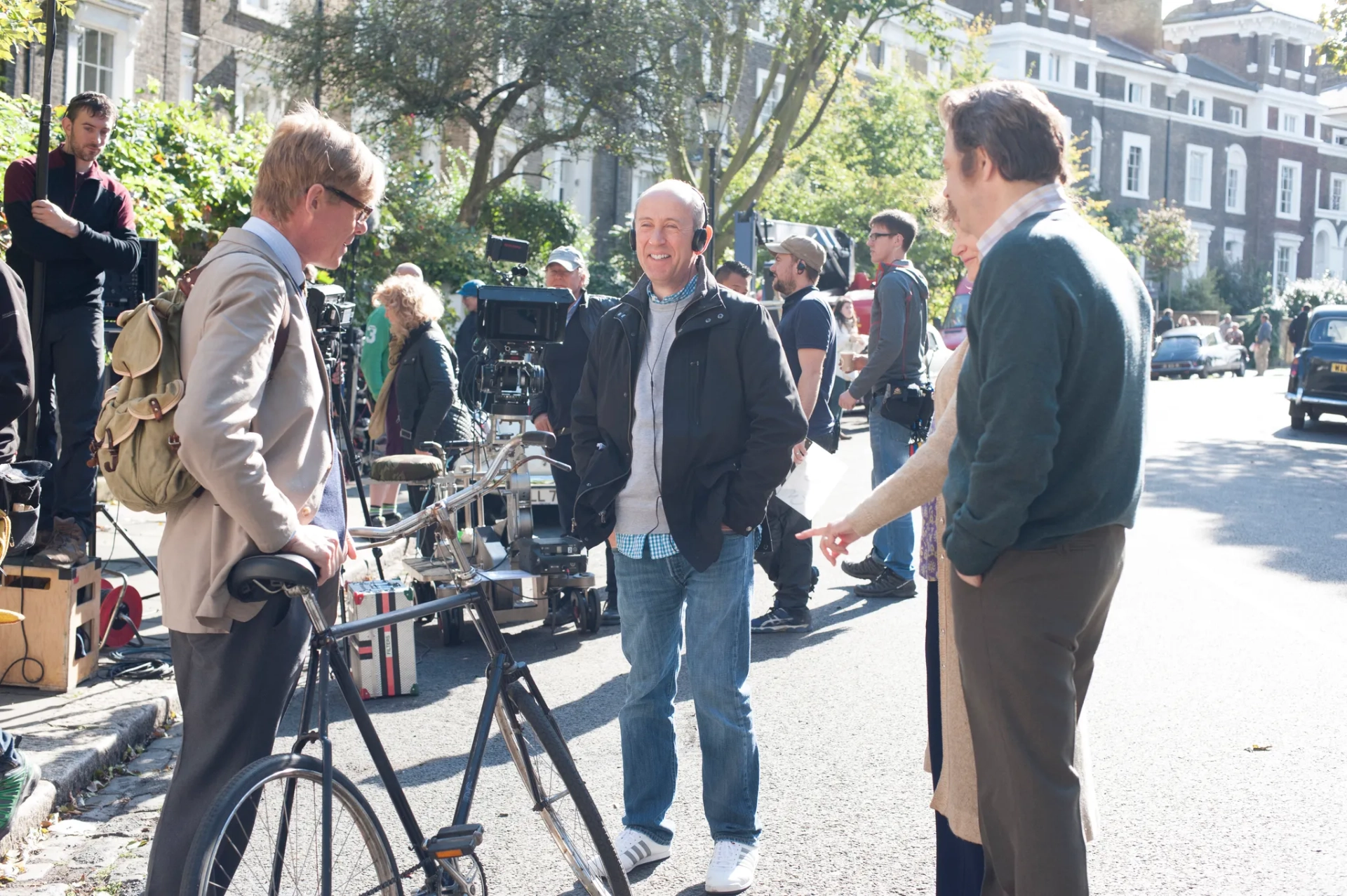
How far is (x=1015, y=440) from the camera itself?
2.67 meters

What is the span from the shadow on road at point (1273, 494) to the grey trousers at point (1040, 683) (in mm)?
6863

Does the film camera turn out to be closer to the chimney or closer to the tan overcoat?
the tan overcoat

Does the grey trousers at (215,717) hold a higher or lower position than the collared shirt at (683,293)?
lower

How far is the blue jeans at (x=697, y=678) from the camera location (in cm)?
402

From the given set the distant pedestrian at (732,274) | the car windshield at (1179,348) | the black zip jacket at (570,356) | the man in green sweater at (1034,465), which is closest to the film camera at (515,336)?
the black zip jacket at (570,356)

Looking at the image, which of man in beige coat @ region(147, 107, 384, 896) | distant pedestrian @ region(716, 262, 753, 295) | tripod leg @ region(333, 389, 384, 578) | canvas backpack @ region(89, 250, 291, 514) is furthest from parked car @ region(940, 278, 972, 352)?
canvas backpack @ region(89, 250, 291, 514)

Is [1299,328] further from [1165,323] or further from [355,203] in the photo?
[1165,323]

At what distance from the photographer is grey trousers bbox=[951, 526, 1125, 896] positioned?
2785 mm

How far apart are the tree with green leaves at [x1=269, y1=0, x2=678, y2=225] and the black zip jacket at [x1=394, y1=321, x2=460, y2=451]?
1303 centimetres

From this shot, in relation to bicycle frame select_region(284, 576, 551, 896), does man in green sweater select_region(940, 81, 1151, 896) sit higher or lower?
higher

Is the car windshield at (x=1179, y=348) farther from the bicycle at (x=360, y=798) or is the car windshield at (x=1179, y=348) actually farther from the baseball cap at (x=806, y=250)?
the bicycle at (x=360, y=798)

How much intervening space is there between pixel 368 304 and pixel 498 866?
13859 mm

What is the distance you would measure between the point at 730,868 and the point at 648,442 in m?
1.26

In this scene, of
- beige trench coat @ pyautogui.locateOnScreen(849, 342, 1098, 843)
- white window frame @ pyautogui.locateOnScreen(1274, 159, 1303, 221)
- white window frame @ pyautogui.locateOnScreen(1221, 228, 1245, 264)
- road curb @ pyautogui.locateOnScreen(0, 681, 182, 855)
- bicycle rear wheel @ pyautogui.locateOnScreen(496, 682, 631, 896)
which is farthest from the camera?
white window frame @ pyautogui.locateOnScreen(1274, 159, 1303, 221)
